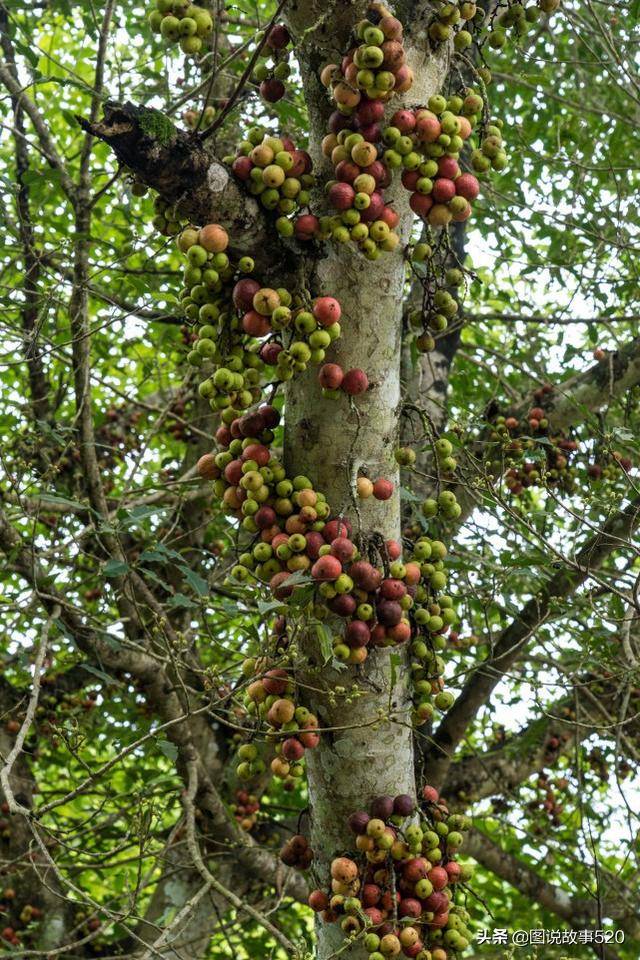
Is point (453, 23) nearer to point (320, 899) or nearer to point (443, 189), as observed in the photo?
point (443, 189)

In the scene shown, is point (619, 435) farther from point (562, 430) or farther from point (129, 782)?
point (129, 782)

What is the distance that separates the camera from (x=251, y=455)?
2168mm

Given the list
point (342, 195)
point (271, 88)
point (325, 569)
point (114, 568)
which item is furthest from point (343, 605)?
point (271, 88)

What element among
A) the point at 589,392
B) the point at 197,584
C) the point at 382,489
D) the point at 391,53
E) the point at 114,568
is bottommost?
the point at 382,489

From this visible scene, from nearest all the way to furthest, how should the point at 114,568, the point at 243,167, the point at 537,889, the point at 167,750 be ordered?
the point at 243,167 < the point at 167,750 < the point at 114,568 < the point at 537,889

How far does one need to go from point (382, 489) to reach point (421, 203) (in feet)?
2.13

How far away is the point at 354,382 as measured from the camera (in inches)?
82.2

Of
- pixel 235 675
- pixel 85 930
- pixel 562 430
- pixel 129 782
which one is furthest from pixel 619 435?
pixel 85 930

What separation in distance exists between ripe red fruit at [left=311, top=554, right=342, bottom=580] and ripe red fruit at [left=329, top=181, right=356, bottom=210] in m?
0.76

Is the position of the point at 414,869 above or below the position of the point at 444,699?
below

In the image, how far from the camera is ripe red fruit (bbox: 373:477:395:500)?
2.14 metres

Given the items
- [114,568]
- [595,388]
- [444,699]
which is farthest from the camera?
[595,388]

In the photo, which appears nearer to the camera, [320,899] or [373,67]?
[373,67]

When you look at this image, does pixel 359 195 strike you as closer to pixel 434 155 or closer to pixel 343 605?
pixel 434 155
